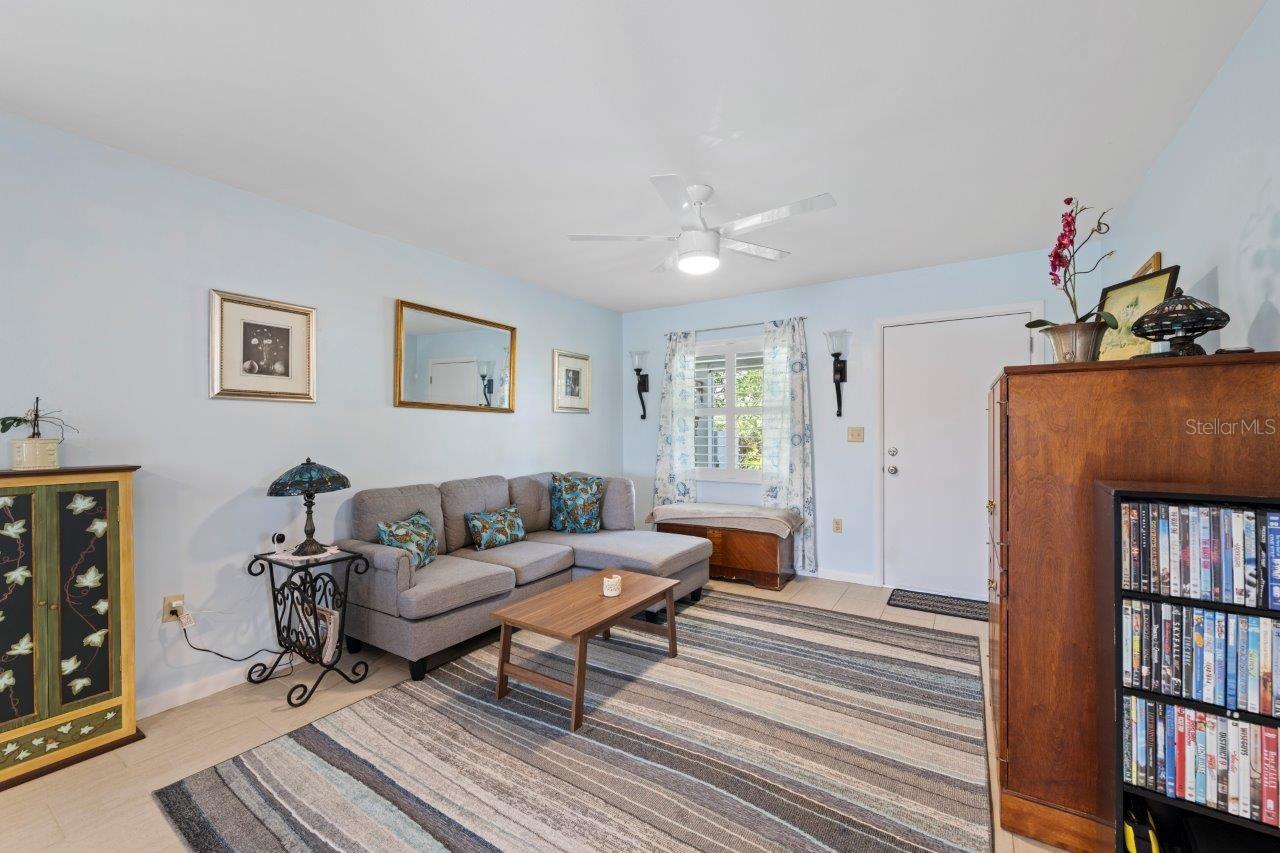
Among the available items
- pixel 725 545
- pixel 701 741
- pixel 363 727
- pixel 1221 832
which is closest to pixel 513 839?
pixel 701 741

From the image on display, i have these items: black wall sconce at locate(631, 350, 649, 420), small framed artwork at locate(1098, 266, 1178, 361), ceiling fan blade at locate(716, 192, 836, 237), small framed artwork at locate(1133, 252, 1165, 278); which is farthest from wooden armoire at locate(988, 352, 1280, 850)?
black wall sconce at locate(631, 350, 649, 420)

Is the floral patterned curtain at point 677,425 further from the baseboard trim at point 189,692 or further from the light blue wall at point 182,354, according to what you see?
the baseboard trim at point 189,692

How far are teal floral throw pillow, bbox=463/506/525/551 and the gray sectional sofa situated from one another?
2.5 inches

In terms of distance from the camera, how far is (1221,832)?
1.25 meters

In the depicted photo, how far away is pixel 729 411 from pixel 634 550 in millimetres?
1899

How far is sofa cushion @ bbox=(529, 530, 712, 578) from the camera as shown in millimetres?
3434

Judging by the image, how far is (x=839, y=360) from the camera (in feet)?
14.1

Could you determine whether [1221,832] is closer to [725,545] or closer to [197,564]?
[725,545]

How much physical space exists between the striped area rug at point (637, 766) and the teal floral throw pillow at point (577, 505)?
129 centimetres

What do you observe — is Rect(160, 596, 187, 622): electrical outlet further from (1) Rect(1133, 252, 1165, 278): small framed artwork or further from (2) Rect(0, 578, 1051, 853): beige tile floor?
(1) Rect(1133, 252, 1165, 278): small framed artwork

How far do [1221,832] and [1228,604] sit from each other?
56 cm

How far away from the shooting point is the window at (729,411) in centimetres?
483

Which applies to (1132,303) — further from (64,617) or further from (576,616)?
(64,617)

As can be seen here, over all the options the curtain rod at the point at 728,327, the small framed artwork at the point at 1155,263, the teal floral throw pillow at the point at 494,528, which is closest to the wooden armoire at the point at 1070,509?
the small framed artwork at the point at 1155,263
